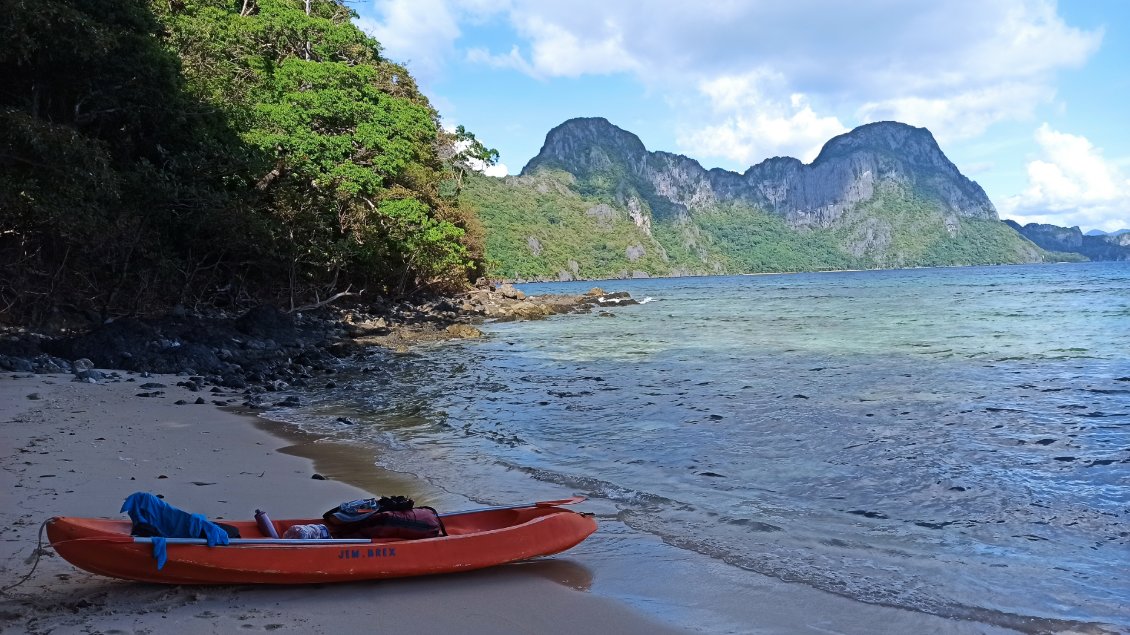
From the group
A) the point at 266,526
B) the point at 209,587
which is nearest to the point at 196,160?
the point at 266,526

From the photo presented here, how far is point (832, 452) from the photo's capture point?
27.0ft

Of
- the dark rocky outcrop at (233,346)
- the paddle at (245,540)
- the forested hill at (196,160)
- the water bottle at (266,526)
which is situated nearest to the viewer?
the paddle at (245,540)

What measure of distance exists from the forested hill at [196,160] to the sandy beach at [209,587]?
618cm

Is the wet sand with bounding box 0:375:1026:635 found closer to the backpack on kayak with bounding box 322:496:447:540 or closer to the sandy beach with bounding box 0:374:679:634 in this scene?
the sandy beach with bounding box 0:374:679:634

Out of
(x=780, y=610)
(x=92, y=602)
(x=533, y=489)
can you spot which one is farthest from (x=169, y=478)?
(x=780, y=610)

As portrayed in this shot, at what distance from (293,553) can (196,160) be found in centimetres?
1643

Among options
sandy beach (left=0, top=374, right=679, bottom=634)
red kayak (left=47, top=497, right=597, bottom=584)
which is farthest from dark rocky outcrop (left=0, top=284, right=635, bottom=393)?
red kayak (left=47, top=497, right=597, bottom=584)

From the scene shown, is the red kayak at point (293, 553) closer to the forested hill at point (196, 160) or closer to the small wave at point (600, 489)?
the small wave at point (600, 489)

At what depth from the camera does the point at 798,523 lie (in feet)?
18.9

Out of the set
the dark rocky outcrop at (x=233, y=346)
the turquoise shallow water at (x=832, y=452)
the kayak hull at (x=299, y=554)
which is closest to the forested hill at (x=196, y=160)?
the dark rocky outcrop at (x=233, y=346)

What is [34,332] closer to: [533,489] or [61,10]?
[61,10]

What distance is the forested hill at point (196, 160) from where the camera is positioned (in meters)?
12.1

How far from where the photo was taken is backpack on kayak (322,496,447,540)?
4527 millimetres

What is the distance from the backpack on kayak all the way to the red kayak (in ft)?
0.38
